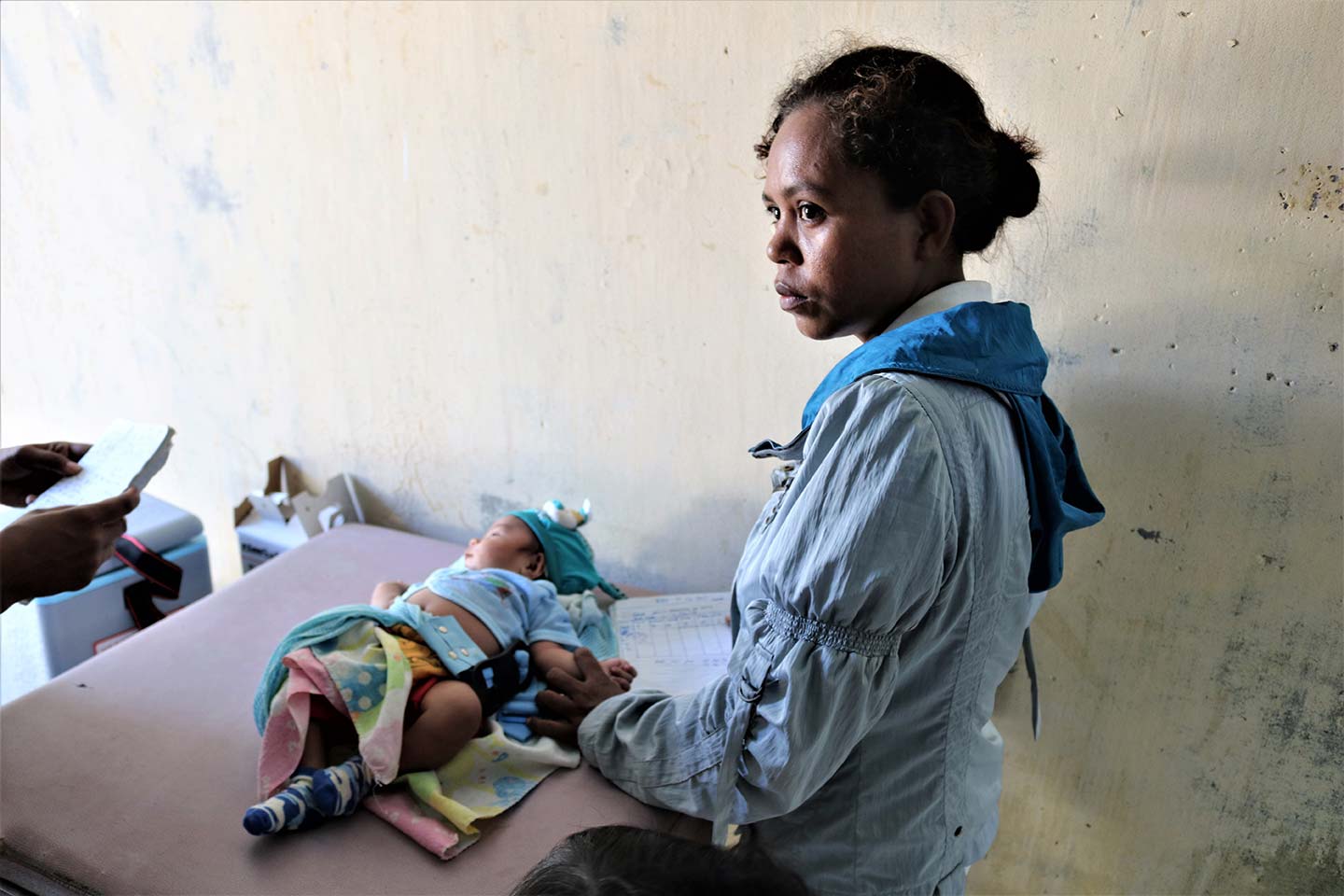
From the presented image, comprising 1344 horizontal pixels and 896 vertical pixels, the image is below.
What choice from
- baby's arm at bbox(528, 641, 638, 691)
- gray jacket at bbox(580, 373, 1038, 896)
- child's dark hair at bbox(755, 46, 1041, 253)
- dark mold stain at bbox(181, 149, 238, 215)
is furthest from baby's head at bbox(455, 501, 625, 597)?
dark mold stain at bbox(181, 149, 238, 215)

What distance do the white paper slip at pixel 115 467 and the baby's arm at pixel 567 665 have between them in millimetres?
677

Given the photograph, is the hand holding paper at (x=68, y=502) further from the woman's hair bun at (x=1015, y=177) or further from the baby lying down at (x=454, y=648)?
the woman's hair bun at (x=1015, y=177)

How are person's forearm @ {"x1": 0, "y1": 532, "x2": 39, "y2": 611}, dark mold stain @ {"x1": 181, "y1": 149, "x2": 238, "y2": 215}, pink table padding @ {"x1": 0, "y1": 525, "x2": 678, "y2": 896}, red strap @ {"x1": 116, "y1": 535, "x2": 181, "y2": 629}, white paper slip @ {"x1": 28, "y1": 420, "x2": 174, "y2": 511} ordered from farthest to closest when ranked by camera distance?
dark mold stain @ {"x1": 181, "y1": 149, "x2": 238, "y2": 215} → red strap @ {"x1": 116, "y1": 535, "x2": 181, "y2": 629} → white paper slip @ {"x1": 28, "y1": 420, "x2": 174, "y2": 511} → person's forearm @ {"x1": 0, "y1": 532, "x2": 39, "y2": 611} → pink table padding @ {"x1": 0, "y1": 525, "x2": 678, "y2": 896}

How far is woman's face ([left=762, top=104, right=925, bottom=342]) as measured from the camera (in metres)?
1.01

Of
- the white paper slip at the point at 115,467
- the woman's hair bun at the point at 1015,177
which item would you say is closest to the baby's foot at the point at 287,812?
the white paper slip at the point at 115,467

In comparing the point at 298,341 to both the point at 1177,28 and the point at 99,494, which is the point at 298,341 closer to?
the point at 99,494

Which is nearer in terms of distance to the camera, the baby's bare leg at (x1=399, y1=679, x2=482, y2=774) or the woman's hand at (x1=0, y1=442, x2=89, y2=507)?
the baby's bare leg at (x1=399, y1=679, x2=482, y2=774)

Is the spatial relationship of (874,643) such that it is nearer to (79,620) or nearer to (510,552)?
(510,552)

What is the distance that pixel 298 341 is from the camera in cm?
218

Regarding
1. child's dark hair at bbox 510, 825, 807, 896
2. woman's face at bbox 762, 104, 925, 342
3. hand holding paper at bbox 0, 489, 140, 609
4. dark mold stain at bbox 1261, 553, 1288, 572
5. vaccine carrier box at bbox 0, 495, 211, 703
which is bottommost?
vaccine carrier box at bbox 0, 495, 211, 703

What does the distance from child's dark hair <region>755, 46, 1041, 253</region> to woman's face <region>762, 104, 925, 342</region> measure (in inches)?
0.8

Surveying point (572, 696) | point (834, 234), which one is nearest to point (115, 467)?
point (572, 696)

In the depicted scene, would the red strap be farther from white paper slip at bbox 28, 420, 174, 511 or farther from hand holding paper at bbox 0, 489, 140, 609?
hand holding paper at bbox 0, 489, 140, 609

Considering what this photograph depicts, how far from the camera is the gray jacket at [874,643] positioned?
0.91 metres
